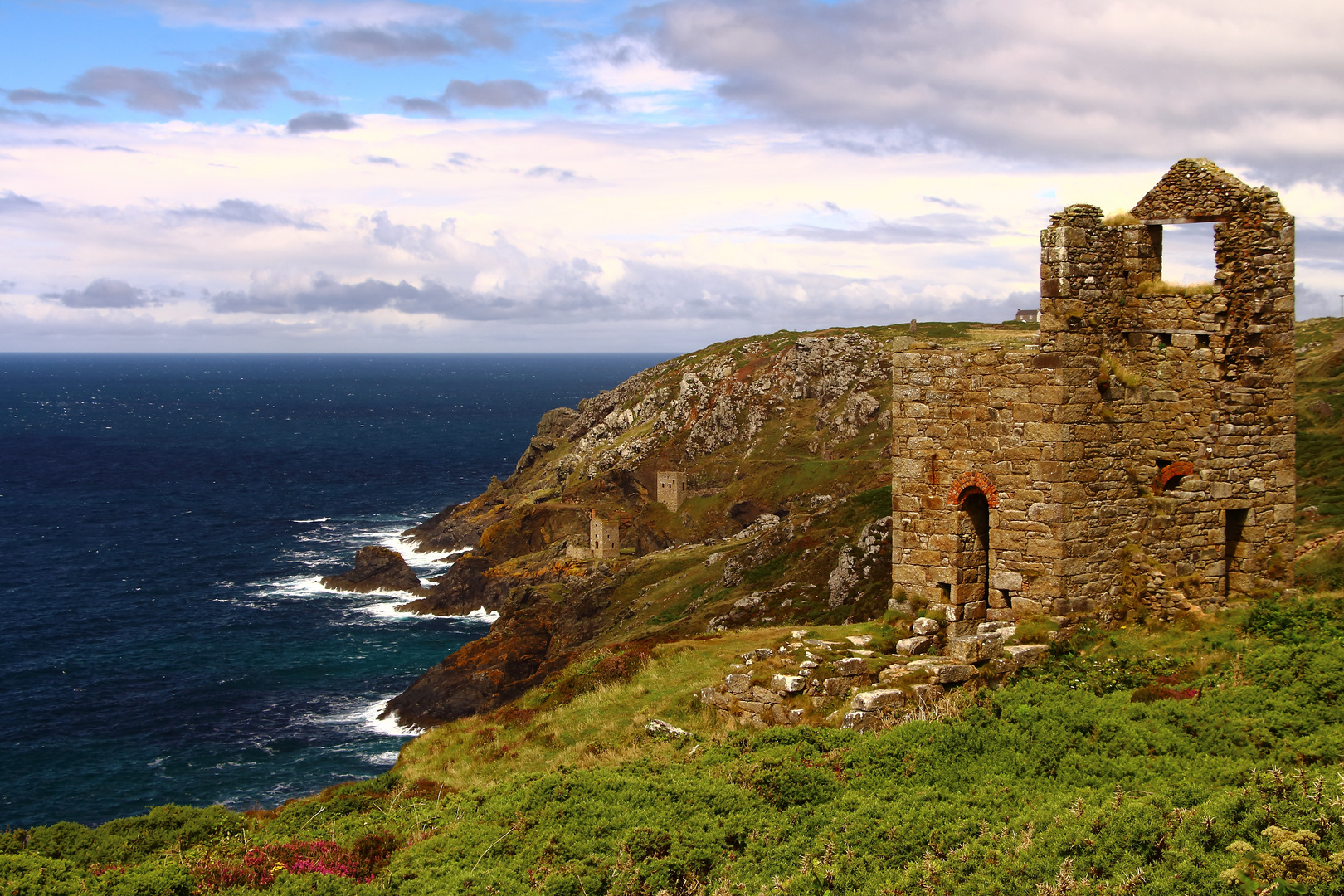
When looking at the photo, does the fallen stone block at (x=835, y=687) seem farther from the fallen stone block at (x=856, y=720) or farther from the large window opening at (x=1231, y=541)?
the large window opening at (x=1231, y=541)

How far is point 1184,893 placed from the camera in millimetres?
8156

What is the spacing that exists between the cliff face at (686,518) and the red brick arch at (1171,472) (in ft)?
68.2

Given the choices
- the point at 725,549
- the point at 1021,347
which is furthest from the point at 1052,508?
the point at 725,549

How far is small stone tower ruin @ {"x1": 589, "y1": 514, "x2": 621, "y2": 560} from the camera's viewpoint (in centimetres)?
8344

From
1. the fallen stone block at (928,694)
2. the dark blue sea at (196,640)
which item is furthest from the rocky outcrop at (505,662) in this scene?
the fallen stone block at (928,694)

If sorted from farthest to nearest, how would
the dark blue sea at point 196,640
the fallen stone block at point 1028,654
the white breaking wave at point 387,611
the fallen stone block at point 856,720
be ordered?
the white breaking wave at point 387,611 < the dark blue sea at point 196,640 < the fallen stone block at point 1028,654 < the fallen stone block at point 856,720

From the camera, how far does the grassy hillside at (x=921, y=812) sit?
905 centimetres

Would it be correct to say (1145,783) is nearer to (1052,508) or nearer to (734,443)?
(1052,508)

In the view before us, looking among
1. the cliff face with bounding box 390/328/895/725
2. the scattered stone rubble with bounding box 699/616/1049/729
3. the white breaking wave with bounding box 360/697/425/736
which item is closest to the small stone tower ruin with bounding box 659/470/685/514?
the cliff face with bounding box 390/328/895/725

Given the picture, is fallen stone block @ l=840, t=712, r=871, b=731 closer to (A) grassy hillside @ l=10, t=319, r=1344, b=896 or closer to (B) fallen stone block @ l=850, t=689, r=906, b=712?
(B) fallen stone block @ l=850, t=689, r=906, b=712

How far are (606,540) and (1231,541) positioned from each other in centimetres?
6935

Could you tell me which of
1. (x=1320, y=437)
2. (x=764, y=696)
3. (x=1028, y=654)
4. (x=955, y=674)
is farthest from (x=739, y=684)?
(x=1320, y=437)

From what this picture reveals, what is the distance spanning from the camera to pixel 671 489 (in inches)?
3600

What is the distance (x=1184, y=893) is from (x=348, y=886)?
8.61m
